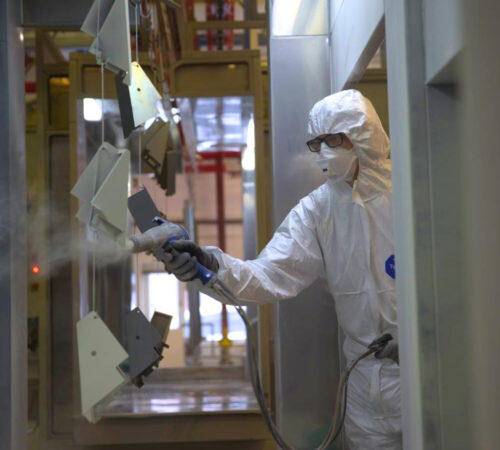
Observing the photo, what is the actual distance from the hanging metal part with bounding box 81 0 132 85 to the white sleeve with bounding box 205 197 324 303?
2.02 ft

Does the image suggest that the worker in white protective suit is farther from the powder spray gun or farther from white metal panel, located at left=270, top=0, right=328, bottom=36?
white metal panel, located at left=270, top=0, right=328, bottom=36

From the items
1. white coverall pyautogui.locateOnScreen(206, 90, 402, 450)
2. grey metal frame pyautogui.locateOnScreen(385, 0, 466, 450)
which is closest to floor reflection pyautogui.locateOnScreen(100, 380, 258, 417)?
white coverall pyautogui.locateOnScreen(206, 90, 402, 450)

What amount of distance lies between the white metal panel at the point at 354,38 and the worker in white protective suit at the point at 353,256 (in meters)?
0.15

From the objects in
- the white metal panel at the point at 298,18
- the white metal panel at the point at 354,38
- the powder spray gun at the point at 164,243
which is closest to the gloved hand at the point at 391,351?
the powder spray gun at the point at 164,243

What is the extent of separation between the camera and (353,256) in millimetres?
2523

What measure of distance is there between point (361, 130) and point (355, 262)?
1.42ft

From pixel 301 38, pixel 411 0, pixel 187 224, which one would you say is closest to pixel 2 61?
pixel 301 38

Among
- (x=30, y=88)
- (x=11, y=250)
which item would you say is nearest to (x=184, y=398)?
(x=11, y=250)

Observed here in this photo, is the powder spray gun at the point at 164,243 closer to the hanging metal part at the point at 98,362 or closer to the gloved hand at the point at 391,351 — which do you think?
the gloved hand at the point at 391,351

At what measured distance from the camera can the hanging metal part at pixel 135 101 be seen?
7.28ft

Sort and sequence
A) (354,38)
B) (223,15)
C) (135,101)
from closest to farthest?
(135,101) < (354,38) < (223,15)

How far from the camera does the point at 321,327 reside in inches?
115

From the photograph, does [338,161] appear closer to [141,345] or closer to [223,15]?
[141,345]

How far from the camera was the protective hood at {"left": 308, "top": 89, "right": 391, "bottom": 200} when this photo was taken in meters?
2.46
